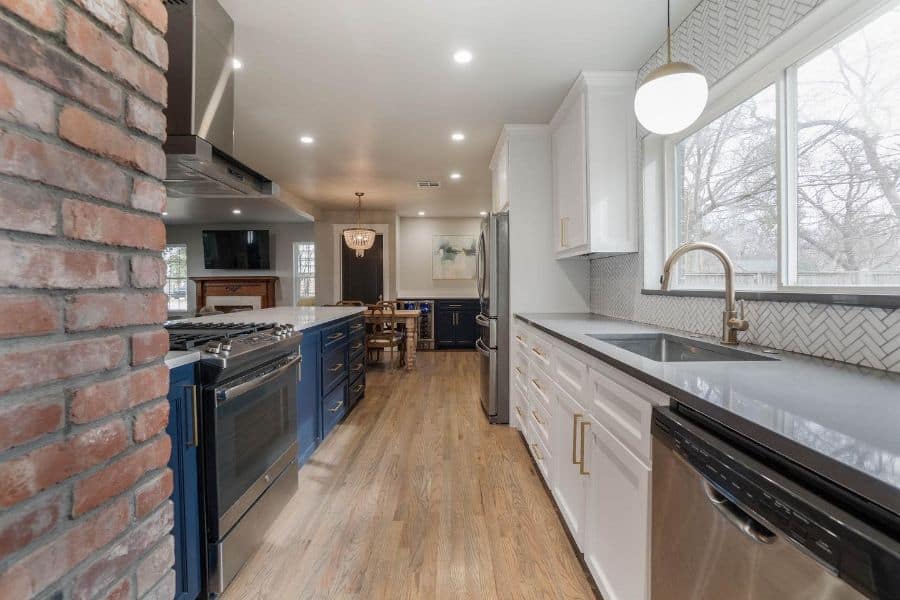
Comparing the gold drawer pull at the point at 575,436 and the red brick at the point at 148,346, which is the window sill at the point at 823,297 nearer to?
the gold drawer pull at the point at 575,436

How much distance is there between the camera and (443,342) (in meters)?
7.43

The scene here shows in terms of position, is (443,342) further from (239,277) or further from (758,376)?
(758,376)

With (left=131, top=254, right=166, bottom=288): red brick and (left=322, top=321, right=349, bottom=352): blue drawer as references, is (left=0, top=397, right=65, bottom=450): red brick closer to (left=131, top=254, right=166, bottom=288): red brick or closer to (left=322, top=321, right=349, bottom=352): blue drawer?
(left=131, top=254, right=166, bottom=288): red brick

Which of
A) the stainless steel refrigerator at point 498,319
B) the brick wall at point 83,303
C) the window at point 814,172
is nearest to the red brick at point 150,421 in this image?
the brick wall at point 83,303

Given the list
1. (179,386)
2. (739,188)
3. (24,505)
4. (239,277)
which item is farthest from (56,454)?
(239,277)

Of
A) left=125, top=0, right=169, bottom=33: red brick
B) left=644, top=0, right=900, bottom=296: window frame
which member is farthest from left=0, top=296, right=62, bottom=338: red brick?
left=644, top=0, right=900, bottom=296: window frame

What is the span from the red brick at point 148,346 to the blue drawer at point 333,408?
2.11 m

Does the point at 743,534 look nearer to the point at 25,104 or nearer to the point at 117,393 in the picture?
the point at 117,393

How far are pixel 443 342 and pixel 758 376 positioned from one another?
21.2 feet

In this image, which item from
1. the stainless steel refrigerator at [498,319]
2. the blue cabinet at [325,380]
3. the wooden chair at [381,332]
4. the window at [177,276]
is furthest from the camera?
the window at [177,276]

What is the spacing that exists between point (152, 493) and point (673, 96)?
1887 mm

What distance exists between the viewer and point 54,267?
63 cm

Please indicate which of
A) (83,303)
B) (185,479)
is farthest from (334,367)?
(83,303)

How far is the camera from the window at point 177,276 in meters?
8.23
